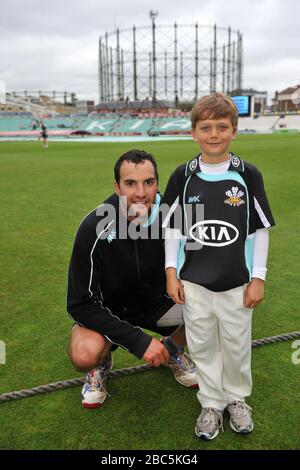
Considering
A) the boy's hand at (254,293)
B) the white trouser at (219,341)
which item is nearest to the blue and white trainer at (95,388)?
the white trouser at (219,341)

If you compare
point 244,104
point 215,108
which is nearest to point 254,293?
point 215,108

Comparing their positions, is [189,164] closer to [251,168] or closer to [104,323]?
[251,168]

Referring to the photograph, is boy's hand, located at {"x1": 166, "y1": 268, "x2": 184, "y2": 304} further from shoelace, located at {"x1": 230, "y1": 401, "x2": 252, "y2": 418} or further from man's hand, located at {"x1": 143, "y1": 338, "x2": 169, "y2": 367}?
shoelace, located at {"x1": 230, "y1": 401, "x2": 252, "y2": 418}

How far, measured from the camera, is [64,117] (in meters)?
54.7

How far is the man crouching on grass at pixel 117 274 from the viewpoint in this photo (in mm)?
2584

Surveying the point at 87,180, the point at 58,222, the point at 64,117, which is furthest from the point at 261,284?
the point at 64,117

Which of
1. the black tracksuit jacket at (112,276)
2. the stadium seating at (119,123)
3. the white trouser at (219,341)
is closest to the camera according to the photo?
the white trouser at (219,341)

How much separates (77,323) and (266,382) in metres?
1.38

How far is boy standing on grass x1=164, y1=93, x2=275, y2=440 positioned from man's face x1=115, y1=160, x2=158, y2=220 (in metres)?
0.14

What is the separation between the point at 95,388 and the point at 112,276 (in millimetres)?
749

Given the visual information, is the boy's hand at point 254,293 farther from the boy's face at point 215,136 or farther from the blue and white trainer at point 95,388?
the blue and white trainer at point 95,388

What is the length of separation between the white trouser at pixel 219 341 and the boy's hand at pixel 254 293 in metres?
0.04

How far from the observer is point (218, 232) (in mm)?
2309

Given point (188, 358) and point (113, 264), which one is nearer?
point (113, 264)
